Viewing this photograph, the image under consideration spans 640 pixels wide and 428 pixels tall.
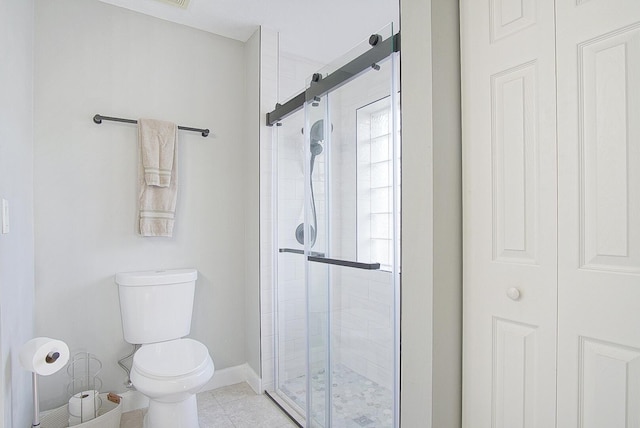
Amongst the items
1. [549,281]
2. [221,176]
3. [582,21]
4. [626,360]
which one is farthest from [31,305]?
[582,21]

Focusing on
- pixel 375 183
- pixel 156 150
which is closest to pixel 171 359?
pixel 156 150

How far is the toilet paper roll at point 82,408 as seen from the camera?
1.78 m

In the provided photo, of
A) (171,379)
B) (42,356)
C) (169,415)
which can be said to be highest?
(42,356)

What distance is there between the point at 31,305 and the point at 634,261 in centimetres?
250

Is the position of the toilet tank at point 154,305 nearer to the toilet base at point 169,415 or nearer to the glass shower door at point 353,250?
the toilet base at point 169,415

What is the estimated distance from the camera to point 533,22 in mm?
1046

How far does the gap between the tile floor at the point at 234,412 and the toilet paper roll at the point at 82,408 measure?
248 mm

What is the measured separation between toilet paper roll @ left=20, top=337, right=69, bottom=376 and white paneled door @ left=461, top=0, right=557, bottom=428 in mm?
1639

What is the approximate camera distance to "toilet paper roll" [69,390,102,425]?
5.84 ft

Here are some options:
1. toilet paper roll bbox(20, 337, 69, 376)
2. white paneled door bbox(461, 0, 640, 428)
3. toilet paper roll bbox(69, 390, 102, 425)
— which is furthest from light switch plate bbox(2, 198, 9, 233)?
white paneled door bbox(461, 0, 640, 428)

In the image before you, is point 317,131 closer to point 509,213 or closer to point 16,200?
point 509,213

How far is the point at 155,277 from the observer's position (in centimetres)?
206

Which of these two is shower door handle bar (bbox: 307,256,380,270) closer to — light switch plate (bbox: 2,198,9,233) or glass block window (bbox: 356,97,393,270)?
glass block window (bbox: 356,97,393,270)

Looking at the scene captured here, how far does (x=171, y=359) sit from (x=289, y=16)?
7.15 ft
